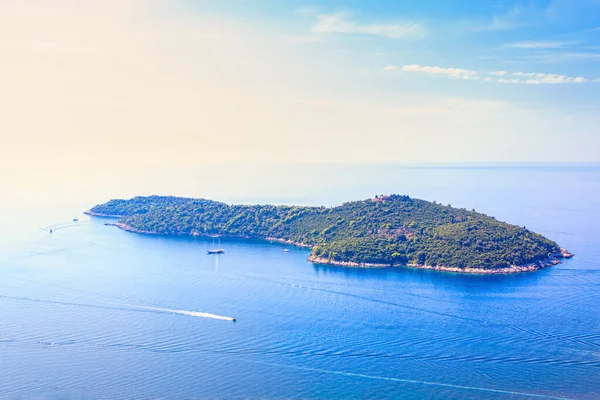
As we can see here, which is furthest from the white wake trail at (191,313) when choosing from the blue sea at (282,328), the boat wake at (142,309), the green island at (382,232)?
the green island at (382,232)

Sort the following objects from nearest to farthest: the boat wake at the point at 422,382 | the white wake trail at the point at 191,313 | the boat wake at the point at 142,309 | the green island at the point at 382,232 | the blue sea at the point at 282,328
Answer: the boat wake at the point at 422,382 → the blue sea at the point at 282,328 → the white wake trail at the point at 191,313 → the boat wake at the point at 142,309 → the green island at the point at 382,232

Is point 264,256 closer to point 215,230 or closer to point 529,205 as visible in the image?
point 215,230

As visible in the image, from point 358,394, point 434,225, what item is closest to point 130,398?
point 358,394

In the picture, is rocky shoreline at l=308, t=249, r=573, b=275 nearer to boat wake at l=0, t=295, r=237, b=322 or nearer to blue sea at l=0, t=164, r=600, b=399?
blue sea at l=0, t=164, r=600, b=399

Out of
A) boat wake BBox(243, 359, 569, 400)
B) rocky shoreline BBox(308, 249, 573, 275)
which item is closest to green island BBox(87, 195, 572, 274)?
rocky shoreline BBox(308, 249, 573, 275)

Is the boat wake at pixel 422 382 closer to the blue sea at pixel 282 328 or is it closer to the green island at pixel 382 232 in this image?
the blue sea at pixel 282 328
